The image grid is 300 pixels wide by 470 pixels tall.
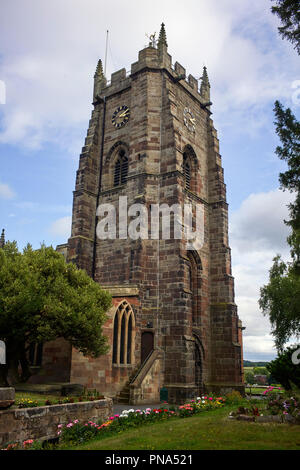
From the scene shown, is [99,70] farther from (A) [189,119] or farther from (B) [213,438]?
(B) [213,438]

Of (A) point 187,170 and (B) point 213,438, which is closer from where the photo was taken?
(B) point 213,438

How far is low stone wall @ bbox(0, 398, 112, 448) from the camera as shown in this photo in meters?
11.0

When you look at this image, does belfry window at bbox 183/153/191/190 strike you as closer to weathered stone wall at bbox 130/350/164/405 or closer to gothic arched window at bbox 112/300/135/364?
gothic arched window at bbox 112/300/135/364

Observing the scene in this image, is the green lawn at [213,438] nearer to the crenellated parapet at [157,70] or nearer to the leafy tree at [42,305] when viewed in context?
the leafy tree at [42,305]

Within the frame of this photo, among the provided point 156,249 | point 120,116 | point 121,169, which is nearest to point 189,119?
point 120,116

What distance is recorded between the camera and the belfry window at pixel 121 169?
30.9m

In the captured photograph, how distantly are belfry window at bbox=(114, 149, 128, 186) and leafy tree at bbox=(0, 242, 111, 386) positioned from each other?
11.8 metres

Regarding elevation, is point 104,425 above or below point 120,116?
below

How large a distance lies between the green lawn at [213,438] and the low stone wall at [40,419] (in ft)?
7.24

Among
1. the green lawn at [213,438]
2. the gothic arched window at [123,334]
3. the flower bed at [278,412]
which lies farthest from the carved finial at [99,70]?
the green lawn at [213,438]

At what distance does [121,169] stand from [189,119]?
719cm

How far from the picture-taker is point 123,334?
23594mm

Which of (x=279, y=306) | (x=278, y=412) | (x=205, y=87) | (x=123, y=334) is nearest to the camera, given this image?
(x=278, y=412)
